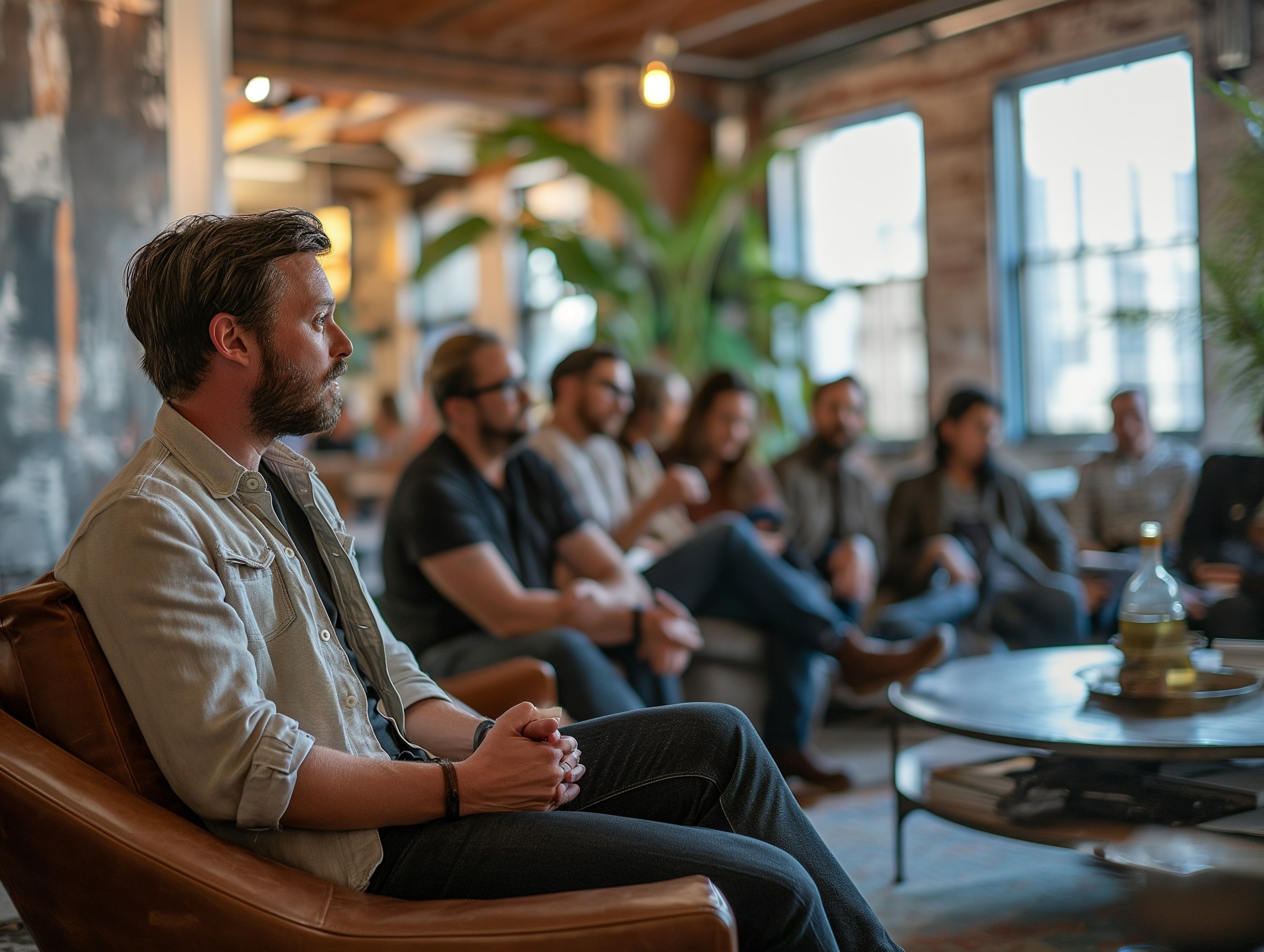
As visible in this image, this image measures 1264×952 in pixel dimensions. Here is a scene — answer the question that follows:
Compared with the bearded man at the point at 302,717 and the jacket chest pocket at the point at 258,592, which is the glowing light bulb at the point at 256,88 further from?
the jacket chest pocket at the point at 258,592

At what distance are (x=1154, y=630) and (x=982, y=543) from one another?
189cm

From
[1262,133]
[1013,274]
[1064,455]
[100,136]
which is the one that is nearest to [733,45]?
[1013,274]

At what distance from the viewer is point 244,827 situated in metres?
1.36

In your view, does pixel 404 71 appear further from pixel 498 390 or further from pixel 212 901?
pixel 212 901

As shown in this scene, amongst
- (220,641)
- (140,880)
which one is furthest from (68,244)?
(140,880)

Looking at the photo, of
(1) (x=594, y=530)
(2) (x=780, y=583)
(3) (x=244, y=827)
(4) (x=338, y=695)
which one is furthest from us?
(2) (x=780, y=583)

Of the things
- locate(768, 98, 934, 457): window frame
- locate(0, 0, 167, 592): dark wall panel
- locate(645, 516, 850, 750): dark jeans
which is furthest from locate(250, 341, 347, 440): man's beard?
locate(768, 98, 934, 457): window frame

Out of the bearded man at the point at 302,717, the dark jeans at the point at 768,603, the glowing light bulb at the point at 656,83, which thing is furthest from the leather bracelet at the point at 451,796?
the glowing light bulb at the point at 656,83

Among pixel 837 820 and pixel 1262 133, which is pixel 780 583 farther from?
pixel 1262 133

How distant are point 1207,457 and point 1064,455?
205 centimetres

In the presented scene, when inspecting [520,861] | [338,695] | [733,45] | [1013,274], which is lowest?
[520,861]

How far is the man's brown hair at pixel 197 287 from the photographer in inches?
57.7

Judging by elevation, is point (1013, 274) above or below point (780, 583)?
above

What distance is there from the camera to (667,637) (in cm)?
284
